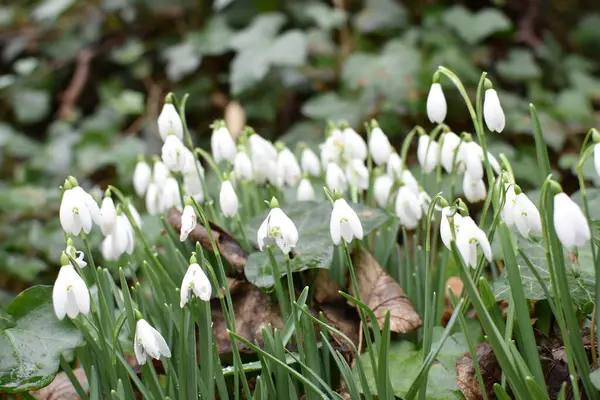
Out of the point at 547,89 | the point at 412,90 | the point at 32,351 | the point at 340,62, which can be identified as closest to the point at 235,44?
the point at 340,62

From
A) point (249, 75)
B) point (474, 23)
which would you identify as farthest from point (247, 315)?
point (474, 23)

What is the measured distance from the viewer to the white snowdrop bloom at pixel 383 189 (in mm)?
1795

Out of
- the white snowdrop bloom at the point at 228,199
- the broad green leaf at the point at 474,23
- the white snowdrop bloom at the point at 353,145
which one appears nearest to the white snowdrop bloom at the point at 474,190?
the white snowdrop bloom at the point at 353,145

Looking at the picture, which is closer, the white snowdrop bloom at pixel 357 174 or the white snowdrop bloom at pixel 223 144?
the white snowdrop bloom at pixel 223 144

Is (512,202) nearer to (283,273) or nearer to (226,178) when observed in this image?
(283,273)

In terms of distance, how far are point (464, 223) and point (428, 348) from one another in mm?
264

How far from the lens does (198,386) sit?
1.33m

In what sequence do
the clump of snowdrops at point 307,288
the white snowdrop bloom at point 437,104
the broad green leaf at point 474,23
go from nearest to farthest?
the clump of snowdrops at point 307,288 < the white snowdrop bloom at point 437,104 < the broad green leaf at point 474,23

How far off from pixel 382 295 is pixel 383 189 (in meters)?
0.32

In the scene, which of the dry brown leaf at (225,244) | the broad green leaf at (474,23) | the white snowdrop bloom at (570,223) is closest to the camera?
the white snowdrop bloom at (570,223)

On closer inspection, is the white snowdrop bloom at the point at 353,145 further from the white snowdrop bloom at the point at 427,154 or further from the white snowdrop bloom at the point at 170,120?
the white snowdrop bloom at the point at 170,120

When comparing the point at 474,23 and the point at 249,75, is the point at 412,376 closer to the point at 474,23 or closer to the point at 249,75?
the point at 249,75

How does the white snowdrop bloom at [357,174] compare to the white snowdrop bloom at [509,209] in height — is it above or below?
below

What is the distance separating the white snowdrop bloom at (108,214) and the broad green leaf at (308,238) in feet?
1.01
